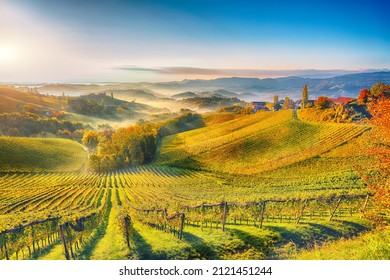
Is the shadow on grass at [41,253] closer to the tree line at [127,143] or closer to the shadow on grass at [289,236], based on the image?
the tree line at [127,143]

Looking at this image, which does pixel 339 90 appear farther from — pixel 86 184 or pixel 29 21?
pixel 29 21

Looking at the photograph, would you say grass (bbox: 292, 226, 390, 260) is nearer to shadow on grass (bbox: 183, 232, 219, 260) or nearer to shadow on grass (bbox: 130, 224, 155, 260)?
shadow on grass (bbox: 183, 232, 219, 260)

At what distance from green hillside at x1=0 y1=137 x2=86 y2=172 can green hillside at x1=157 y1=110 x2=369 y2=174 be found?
2.13m

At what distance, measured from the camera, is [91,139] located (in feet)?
22.2

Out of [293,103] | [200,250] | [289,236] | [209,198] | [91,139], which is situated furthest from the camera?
[293,103]

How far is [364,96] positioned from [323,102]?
95cm

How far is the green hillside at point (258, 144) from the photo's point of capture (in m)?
6.75

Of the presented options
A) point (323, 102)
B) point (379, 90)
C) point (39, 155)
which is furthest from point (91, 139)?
point (379, 90)

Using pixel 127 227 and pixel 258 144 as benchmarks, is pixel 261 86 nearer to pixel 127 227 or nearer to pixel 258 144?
pixel 258 144

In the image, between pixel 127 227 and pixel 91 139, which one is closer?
pixel 127 227

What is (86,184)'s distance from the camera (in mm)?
5984

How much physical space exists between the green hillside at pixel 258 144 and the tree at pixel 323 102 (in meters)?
0.46

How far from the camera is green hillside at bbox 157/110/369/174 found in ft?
22.1
